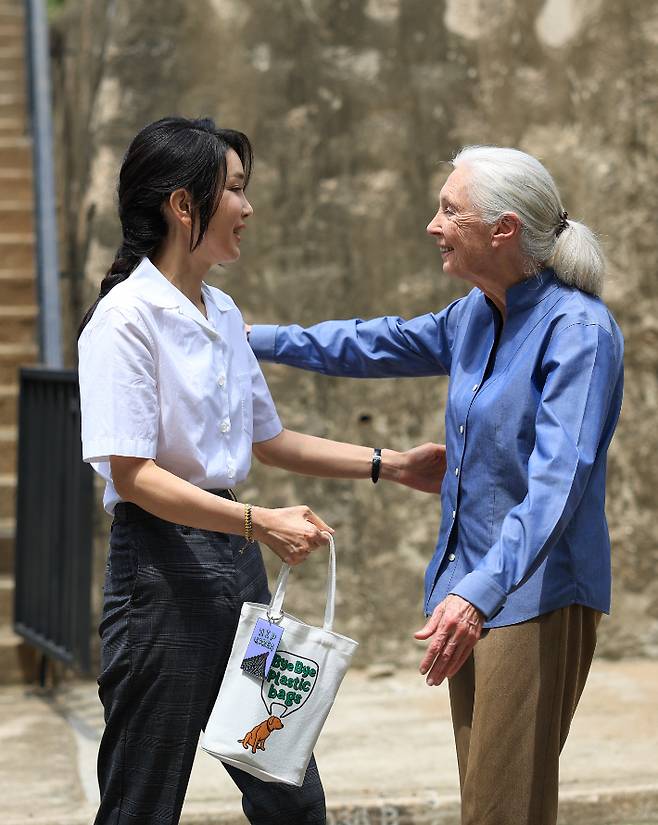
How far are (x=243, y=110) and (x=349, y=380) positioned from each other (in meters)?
1.20

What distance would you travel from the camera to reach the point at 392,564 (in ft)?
18.7

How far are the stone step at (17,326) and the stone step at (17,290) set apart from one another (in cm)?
19

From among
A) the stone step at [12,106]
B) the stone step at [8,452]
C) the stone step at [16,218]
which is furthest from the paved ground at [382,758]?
the stone step at [12,106]

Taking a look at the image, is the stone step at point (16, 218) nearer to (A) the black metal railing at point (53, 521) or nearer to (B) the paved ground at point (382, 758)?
(A) the black metal railing at point (53, 521)

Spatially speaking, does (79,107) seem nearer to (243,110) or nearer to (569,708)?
(243,110)

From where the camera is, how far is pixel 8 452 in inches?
248

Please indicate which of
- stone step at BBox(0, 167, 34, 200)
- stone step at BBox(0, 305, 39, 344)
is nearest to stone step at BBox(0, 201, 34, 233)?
stone step at BBox(0, 167, 34, 200)

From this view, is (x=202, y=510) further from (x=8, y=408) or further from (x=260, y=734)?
(x=8, y=408)

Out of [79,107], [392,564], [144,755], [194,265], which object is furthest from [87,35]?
[144,755]

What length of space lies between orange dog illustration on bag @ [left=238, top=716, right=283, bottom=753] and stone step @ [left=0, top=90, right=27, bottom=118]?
22.1 feet

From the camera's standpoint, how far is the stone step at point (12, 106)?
8.59 meters

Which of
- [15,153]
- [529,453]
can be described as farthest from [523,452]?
[15,153]

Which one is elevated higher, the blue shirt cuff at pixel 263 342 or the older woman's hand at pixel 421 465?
the blue shirt cuff at pixel 263 342

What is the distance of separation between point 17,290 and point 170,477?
4.90 m
